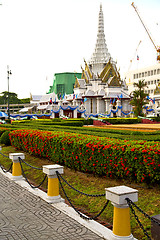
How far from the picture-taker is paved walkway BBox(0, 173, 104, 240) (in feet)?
15.7

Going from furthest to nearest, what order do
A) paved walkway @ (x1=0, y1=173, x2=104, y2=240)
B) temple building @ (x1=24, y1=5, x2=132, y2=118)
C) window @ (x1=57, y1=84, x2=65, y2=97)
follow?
window @ (x1=57, y1=84, x2=65, y2=97) → temple building @ (x1=24, y1=5, x2=132, y2=118) → paved walkway @ (x1=0, y1=173, x2=104, y2=240)

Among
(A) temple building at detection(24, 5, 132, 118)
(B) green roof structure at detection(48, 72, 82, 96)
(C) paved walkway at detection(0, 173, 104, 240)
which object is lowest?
(C) paved walkway at detection(0, 173, 104, 240)

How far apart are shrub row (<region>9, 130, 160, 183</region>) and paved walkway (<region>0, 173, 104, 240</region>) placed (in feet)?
6.82

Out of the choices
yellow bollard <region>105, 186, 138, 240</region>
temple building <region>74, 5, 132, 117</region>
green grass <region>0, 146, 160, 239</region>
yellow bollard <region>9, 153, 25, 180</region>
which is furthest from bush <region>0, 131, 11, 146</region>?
temple building <region>74, 5, 132, 117</region>

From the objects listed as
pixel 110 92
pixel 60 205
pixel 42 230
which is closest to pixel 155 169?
pixel 60 205

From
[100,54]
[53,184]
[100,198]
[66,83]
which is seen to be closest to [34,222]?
[53,184]

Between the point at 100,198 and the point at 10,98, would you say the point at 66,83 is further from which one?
the point at 100,198

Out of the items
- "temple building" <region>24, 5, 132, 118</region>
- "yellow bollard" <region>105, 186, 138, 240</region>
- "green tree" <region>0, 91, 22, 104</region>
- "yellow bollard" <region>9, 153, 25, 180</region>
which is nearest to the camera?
"yellow bollard" <region>105, 186, 138, 240</region>

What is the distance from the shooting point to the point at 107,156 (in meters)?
7.57

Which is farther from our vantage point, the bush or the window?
the window

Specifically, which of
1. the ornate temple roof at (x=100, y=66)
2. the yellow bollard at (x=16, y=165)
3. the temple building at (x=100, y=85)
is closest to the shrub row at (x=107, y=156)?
the yellow bollard at (x=16, y=165)

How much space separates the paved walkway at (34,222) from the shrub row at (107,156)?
2.08m

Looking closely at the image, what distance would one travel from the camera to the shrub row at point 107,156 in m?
6.57

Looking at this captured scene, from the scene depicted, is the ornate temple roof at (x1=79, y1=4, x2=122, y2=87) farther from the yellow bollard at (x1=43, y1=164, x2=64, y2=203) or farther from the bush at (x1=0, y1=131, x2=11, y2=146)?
the yellow bollard at (x1=43, y1=164, x2=64, y2=203)
